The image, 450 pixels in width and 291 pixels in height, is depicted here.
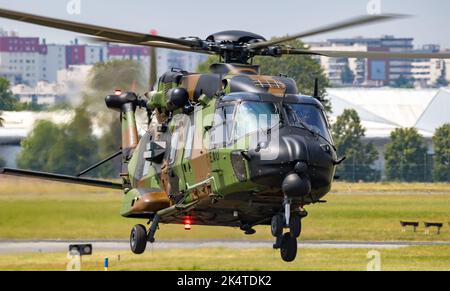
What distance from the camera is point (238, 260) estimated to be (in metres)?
32.7

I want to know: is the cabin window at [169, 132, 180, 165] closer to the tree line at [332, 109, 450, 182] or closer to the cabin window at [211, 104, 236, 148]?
the cabin window at [211, 104, 236, 148]

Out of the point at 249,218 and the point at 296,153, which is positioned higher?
the point at 296,153

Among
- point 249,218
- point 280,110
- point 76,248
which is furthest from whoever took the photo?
point 76,248

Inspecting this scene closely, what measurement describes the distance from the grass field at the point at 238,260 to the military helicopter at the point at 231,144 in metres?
6.39

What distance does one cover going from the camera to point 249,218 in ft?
75.6

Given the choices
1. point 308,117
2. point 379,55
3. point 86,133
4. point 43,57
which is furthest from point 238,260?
point 43,57

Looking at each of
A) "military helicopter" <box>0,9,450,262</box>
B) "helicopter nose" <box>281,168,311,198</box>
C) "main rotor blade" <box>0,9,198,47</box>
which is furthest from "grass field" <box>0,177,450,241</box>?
"helicopter nose" <box>281,168,311,198</box>

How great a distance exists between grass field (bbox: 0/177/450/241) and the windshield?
39.9 ft

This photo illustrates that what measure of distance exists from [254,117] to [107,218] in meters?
18.6

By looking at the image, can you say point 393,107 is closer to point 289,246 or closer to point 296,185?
point 289,246

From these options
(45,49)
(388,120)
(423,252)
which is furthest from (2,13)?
(388,120)

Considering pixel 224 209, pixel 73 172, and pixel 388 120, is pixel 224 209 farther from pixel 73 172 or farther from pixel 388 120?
pixel 388 120

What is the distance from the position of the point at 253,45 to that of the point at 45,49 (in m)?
41.2

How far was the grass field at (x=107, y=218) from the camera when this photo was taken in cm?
3706
